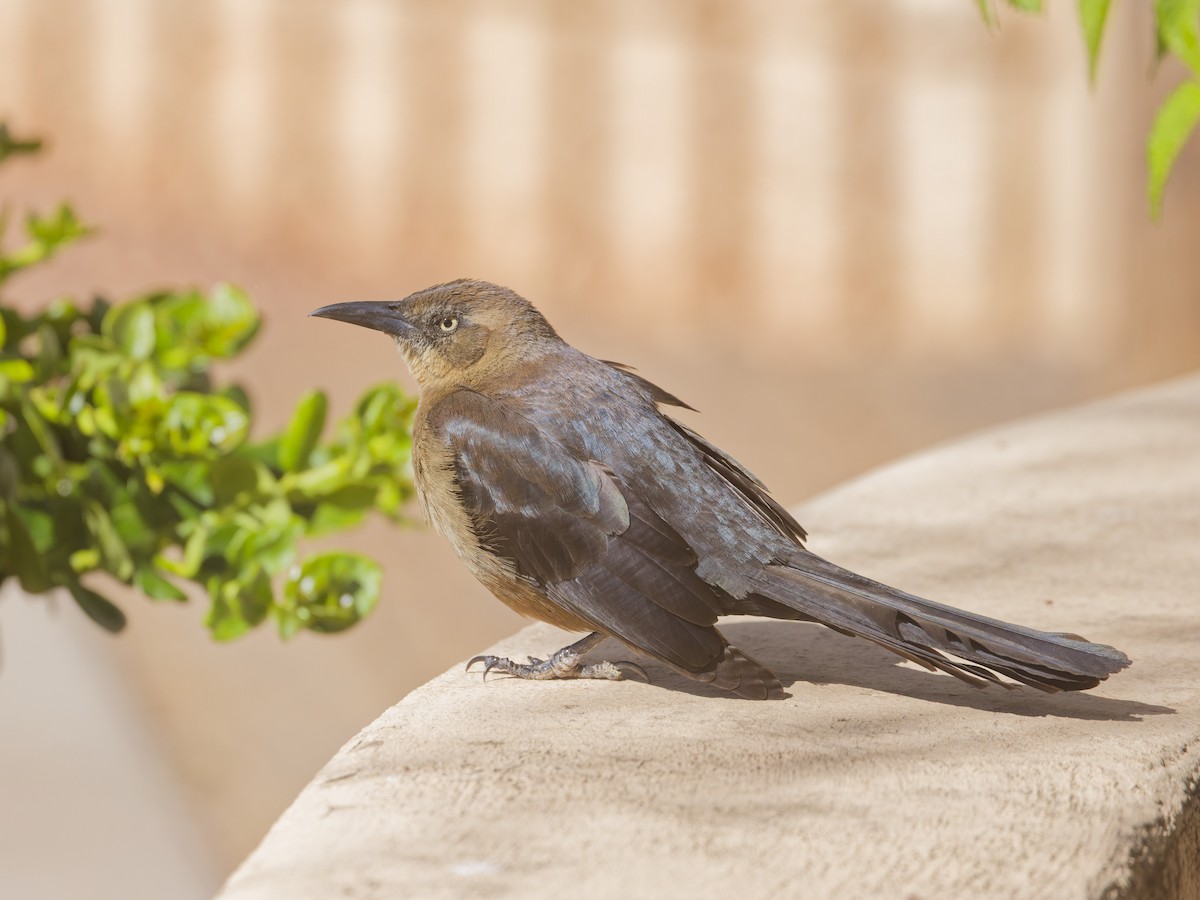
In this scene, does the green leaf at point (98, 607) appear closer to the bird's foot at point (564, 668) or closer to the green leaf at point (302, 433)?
the green leaf at point (302, 433)

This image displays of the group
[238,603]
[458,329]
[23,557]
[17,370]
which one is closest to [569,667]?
[238,603]

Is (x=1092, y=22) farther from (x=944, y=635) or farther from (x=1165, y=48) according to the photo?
(x=944, y=635)

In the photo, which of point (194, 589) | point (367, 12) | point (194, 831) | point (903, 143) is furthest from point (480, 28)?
point (194, 831)

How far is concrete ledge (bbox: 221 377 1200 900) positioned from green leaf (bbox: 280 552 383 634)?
183 millimetres

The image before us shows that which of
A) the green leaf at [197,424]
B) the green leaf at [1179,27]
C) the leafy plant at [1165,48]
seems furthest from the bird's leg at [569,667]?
the green leaf at [1179,27]

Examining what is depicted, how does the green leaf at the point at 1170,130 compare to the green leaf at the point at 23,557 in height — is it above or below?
above

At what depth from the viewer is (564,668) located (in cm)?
240

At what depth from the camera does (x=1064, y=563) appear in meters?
2.95

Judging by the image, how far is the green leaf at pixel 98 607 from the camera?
2246 millimetres

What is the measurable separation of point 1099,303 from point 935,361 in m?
0.94

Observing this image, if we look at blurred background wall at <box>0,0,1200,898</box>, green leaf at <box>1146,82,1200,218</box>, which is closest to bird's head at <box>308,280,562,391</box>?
green leaf at <box>1146,82,1200,218</box>

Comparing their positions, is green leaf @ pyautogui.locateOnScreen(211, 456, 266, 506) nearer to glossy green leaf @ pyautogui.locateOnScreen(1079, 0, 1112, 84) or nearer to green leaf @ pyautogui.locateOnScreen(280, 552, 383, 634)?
green leaf @ pyautogui.locateOnScreen(280, 552, 383, 634)

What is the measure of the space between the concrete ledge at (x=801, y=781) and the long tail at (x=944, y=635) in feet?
0.28

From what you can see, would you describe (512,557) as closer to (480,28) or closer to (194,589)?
(194,589)
